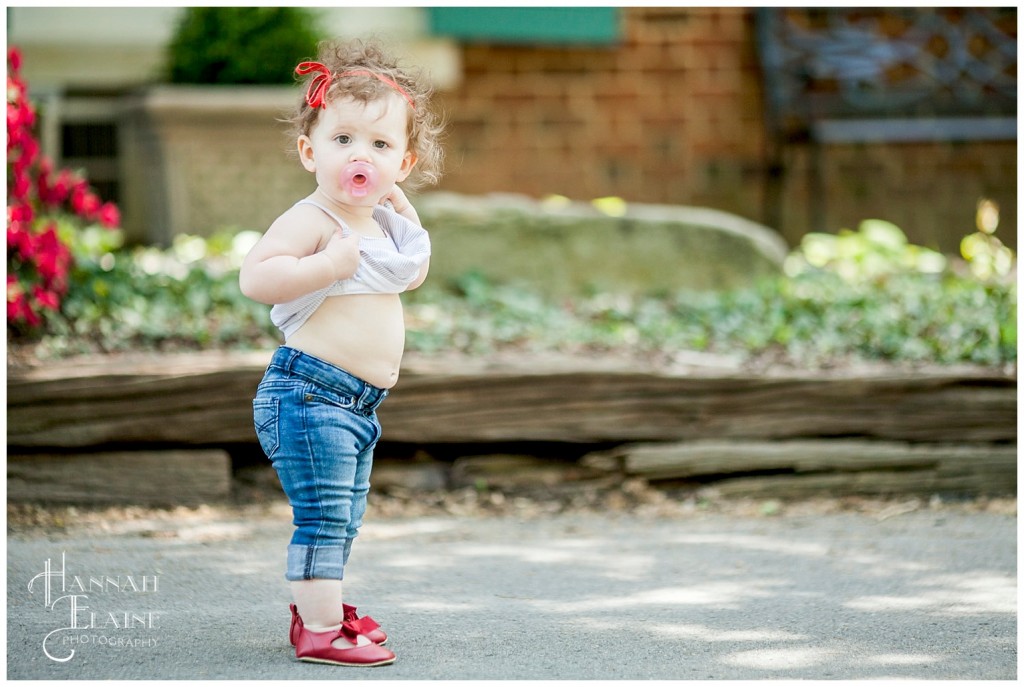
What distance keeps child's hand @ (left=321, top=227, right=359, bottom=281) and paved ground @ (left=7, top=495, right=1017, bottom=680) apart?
0.83 metres

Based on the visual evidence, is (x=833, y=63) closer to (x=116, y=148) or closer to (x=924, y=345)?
(x=924, y=345)

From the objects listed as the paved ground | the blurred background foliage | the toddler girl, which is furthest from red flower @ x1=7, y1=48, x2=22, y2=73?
the toddler girl

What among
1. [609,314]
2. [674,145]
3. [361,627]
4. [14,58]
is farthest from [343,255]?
[674,145]

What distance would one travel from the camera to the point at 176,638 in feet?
8.68

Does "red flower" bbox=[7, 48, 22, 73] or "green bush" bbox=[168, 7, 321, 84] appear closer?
"red flower" bbox=[7, 48, 22, 73]

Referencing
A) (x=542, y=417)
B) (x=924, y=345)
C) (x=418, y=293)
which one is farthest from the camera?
(x=418, y=293)

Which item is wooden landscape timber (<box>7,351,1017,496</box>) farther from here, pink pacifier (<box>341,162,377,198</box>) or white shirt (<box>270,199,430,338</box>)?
pink pacifier (<box>341,162,377,198</box>)

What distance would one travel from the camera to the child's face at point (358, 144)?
7.97ft

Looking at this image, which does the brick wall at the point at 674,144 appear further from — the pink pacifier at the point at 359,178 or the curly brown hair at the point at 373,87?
the pink pacifier at the point at 359,178

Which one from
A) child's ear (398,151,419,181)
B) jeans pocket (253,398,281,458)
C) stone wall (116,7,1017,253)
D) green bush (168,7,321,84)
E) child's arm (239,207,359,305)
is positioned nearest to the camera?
child's arm (239,207,359,305)

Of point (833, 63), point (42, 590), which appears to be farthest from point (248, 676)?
point (833, 63)

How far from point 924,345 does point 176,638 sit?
3.35m

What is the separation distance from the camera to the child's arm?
235 centimetres

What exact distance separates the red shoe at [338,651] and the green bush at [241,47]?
15.8ft
